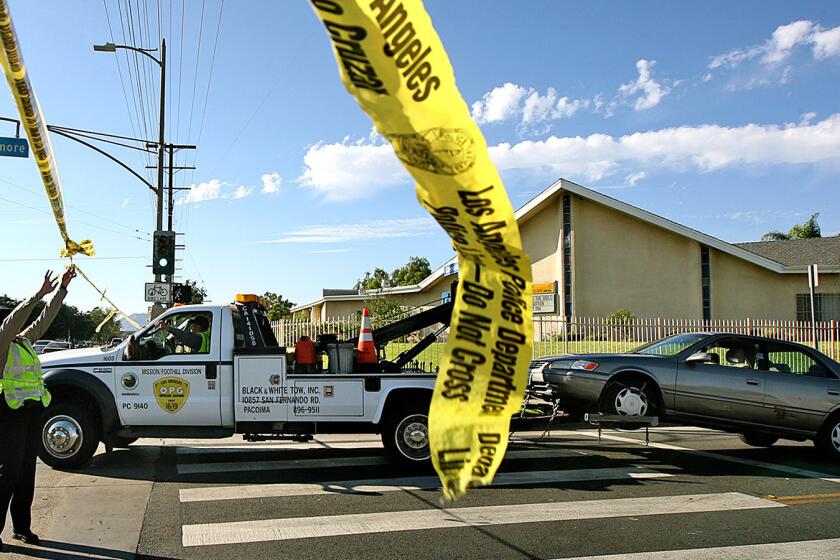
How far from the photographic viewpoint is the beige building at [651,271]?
2911cm

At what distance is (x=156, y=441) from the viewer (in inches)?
429

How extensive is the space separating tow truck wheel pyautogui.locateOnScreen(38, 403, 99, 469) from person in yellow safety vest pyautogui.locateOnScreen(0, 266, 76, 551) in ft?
9.21

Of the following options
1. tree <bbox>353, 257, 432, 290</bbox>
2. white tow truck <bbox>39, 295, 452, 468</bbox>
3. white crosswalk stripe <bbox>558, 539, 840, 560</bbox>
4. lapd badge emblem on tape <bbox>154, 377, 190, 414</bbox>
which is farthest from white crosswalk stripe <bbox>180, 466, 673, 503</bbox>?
tree <bbox>353, 257, 432, 290</bbox>

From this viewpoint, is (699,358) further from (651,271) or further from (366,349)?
(651,271)

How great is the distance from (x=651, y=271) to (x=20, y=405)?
89.7ft

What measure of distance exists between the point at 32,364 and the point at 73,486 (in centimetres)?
281

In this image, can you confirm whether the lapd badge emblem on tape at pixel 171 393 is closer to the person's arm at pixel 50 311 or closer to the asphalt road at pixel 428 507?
the asphalt road at pixel 428 507

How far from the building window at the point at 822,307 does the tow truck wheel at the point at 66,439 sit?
27415 mm

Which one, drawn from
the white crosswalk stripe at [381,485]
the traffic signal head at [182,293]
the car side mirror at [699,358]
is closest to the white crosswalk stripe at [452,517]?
the white crosswalk stripe at [381,485]

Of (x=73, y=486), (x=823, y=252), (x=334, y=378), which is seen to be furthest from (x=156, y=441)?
(x=823, y=252)

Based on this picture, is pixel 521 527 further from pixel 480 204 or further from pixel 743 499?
pixel 480 204

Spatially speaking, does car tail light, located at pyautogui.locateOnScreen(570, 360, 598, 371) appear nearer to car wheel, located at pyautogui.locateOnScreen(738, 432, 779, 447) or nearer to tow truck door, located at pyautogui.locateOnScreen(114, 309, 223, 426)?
car wheel, located at pyautogui.locateOnScreen(738, 432, 779, 447)

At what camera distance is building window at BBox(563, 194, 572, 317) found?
29906mm

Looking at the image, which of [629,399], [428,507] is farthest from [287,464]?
[629,399]
